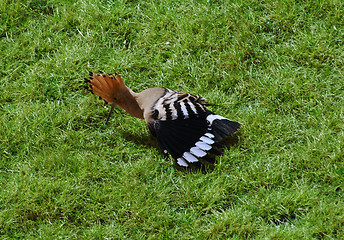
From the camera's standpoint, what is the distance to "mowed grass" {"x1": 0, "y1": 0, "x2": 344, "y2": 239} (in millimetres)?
4750

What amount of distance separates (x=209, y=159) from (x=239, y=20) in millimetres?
1947

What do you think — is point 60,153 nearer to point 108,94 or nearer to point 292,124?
point 108,94

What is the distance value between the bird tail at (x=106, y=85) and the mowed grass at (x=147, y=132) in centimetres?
35

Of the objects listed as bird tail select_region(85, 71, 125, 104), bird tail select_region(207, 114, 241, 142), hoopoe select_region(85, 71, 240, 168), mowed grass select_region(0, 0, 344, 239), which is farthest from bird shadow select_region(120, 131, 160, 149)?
bird tail select_region(207, 114, 241, 142)

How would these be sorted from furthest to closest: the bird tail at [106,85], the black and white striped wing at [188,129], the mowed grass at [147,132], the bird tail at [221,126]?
the bird tail at [106,85] → the bird tail at [221,126] → the black and white striped wing at [188,129] → the mowed grass at [147,132]

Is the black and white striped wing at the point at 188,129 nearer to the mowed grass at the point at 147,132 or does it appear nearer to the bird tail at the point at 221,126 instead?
the bird tail at the point at 221,126

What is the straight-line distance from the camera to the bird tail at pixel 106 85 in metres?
5.22

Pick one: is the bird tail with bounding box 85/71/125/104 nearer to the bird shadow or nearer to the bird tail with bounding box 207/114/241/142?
the bird shadow

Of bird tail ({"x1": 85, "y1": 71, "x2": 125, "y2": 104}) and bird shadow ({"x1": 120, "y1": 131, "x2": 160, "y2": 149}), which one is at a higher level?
bird tail ({"x1": 85, "y1": 71, "x2": 125, "y2": 104})

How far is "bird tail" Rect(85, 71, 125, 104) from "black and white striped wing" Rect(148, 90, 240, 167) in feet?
1.47

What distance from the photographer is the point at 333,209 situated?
182 inches

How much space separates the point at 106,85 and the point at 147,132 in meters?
0.63

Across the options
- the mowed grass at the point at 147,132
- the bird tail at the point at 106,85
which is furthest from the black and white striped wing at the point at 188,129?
the bird tail at the point at 106,85

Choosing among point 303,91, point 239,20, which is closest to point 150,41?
point 239,20
